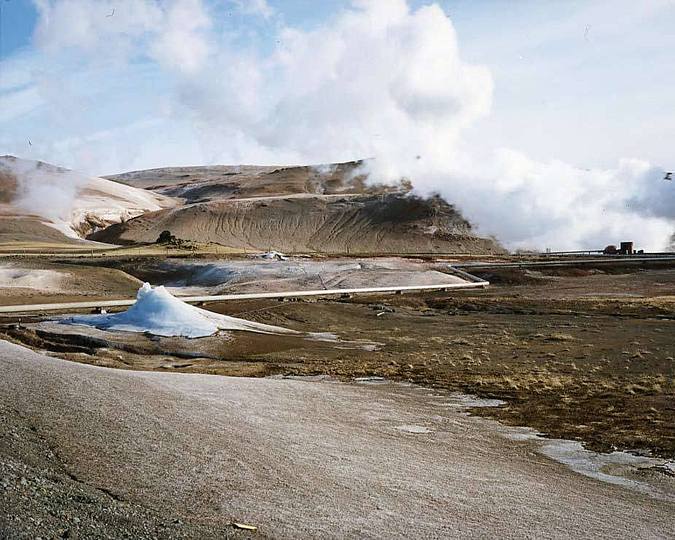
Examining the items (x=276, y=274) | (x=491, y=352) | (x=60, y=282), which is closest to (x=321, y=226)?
(x=276, y=274)

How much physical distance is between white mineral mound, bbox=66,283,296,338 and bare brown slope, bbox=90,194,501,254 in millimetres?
78903

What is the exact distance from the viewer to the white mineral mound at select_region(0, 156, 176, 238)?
139375mm

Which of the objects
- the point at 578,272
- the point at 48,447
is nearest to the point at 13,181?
the point at 578,272

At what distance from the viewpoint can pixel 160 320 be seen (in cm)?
3122

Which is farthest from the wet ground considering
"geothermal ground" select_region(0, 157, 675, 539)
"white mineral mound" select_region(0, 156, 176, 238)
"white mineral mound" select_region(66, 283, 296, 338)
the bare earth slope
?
"white mineral mound" select_region(0, 156, 176, 238)

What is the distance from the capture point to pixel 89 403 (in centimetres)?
1318

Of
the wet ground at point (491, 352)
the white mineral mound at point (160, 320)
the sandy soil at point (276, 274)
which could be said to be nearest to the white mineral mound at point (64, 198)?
the sandy soil at point (276, 274)

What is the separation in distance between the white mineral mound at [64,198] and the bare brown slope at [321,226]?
912 cm

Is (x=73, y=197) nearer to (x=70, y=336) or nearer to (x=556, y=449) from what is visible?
(x=70, y=336)

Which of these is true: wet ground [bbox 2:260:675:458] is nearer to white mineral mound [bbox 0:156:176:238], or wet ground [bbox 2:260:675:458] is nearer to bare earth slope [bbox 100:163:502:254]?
bare earth slope [bbox 100:163:502:254]

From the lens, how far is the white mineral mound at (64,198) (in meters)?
139

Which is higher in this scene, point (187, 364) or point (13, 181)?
point (13, 181)

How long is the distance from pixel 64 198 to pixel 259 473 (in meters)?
146

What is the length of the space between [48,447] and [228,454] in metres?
2.62
